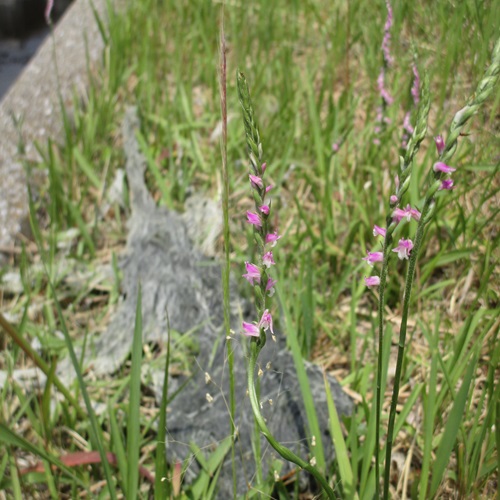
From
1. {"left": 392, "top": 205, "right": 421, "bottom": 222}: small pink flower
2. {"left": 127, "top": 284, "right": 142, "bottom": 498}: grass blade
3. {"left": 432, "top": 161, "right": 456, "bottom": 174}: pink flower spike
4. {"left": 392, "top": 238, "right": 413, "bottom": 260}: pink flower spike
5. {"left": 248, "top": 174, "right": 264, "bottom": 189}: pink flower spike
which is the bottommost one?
{"left": 127, "top": 284, "right": 142, "bottom": 498}: grass blade

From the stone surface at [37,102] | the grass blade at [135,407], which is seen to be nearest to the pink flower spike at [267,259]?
the grass blade at [135,407]

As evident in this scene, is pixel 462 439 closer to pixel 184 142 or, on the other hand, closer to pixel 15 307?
pixel 15 307

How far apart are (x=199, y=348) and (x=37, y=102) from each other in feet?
5.55

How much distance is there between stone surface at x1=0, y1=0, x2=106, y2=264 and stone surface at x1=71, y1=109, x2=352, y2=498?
434mm

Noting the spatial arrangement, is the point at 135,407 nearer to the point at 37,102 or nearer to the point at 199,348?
the point at 199,348

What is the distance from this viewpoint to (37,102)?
2955mm

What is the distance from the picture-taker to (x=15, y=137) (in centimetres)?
274

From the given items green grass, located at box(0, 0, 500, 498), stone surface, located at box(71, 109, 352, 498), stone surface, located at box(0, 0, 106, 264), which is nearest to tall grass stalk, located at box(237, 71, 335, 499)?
stone surface, located at box(71, 109, 352, 498)

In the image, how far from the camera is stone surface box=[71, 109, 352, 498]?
149 centimetres

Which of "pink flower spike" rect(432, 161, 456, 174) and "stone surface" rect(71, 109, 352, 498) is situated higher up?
"pink flower spike" rect(432, 161, 456, 174)

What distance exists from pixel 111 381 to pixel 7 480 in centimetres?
47

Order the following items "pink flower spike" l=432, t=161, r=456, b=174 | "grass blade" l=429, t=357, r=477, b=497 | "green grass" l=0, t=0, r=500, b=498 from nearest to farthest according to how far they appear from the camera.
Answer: "pink flower spike" l=432, t=161, r=456, b=174
"grass blade" l=429, t=357, r=477, b=497
"green grass" l=0, t=0, r=500, b=498

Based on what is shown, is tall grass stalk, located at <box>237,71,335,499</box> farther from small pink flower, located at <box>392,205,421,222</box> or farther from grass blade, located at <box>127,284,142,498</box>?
grass blade, located at <box>127,284,142,498</box>

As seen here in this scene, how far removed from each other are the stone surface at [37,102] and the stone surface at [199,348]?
43 centimetres
